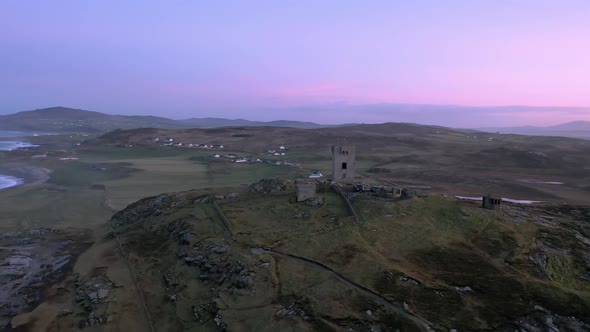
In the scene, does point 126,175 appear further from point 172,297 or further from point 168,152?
point 172,297

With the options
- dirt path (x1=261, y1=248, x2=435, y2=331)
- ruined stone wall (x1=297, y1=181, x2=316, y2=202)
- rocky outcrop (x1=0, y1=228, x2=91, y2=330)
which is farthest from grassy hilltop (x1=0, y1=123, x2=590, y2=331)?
ruined stone wall (x1=297, y1=181, x2=316, y2=202)

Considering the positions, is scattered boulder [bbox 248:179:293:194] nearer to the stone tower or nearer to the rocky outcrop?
the stone tower

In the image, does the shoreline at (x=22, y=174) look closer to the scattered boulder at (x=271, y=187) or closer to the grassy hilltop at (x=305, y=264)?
the grassy hilltop at (x=305, y=264)

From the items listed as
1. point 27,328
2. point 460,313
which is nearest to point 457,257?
point 460,313

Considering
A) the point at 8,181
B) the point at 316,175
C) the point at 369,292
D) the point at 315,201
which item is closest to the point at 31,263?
the point at 315,201

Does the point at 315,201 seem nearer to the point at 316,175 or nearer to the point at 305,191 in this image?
the point at 305,191

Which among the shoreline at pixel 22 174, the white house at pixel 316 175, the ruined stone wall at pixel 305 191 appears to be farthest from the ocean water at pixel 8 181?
the ruined stone wall at pixel 305 191
